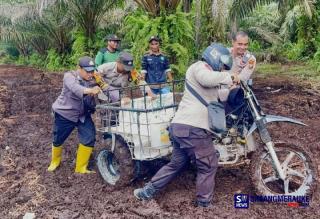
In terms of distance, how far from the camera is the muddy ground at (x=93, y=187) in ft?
15.9

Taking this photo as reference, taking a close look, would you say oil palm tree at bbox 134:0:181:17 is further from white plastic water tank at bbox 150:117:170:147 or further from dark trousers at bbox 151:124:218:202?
dark trousers at bbox 151:124:218:202

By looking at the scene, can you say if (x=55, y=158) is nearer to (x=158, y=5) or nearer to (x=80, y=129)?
(x=80, y=129)

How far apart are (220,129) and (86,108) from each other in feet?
6.84

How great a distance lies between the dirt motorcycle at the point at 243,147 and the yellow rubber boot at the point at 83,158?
0.60 m

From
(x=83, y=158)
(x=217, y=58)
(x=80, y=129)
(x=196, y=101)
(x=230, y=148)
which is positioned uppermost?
(x=217, y=58)

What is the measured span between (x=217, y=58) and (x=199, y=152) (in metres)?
0.95

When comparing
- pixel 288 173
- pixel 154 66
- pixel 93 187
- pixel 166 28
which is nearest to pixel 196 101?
pixel 288 173

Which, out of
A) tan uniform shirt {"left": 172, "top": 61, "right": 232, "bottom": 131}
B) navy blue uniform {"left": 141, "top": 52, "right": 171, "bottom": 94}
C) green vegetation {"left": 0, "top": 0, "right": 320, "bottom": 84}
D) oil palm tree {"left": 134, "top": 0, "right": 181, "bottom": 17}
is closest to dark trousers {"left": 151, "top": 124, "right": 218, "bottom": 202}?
tan uniform shirt {"left": 172, "top": 61, "right": 232, "bottom": 131}

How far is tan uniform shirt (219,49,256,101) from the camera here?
4.87 m

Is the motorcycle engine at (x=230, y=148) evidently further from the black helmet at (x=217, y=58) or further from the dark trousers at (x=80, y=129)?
the dark trousers at (x=80, y=129)

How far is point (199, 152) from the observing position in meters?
4.75

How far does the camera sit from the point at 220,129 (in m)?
4.62

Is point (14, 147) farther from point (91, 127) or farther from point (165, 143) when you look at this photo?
point (165, 143)

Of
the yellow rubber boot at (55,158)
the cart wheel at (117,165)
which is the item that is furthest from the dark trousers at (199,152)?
the yellow rubber boot at (55,158)
